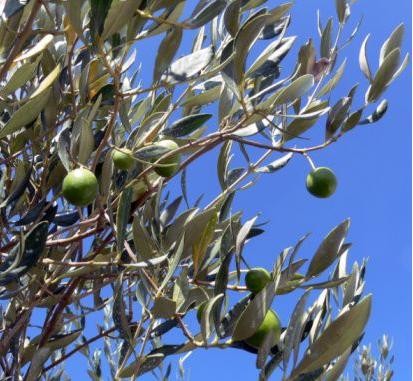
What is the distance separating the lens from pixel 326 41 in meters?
2.28

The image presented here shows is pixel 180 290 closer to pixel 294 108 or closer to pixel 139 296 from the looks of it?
pixel 139 296

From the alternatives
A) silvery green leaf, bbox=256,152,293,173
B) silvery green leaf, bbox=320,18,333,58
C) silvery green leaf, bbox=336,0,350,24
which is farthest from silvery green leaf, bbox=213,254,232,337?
silvery green leaf, bbox=336,0,350,24

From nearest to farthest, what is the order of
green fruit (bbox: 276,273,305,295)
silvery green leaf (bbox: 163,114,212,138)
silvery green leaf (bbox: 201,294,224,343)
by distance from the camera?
1. silvery green leaf (bbox: 201,294,224,343)
2. green fruit (bbox: 276,273,305,295)
3. silvery green leaf (bbox: 163,114,212,138)

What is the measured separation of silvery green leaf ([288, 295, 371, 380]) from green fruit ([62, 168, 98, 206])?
2.24 ft

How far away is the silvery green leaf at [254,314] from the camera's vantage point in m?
1.39

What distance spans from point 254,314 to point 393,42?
1111mm

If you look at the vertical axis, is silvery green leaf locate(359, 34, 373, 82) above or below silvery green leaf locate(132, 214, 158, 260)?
above

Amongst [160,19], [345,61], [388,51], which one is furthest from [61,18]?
[388,51]

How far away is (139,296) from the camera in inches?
Result: 66.6

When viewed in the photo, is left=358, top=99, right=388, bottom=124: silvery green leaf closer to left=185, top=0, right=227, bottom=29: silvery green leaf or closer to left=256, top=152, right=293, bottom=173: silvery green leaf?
left=256, top=152, right=293, bottom=173: silvery green leaf

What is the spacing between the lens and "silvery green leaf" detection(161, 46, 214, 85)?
6.00 ft

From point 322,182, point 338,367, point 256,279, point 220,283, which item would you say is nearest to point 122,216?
point 220,283

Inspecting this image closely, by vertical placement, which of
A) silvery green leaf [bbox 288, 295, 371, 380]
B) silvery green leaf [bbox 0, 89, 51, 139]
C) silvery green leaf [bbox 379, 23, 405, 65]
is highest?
silvery green leaf [bbox 379, 23, 405, 65]

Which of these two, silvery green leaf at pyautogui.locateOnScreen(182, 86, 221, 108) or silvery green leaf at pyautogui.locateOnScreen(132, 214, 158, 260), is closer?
silvery green leaf at pyautogui.locateOnScreen(132, 214, 158, 260)
